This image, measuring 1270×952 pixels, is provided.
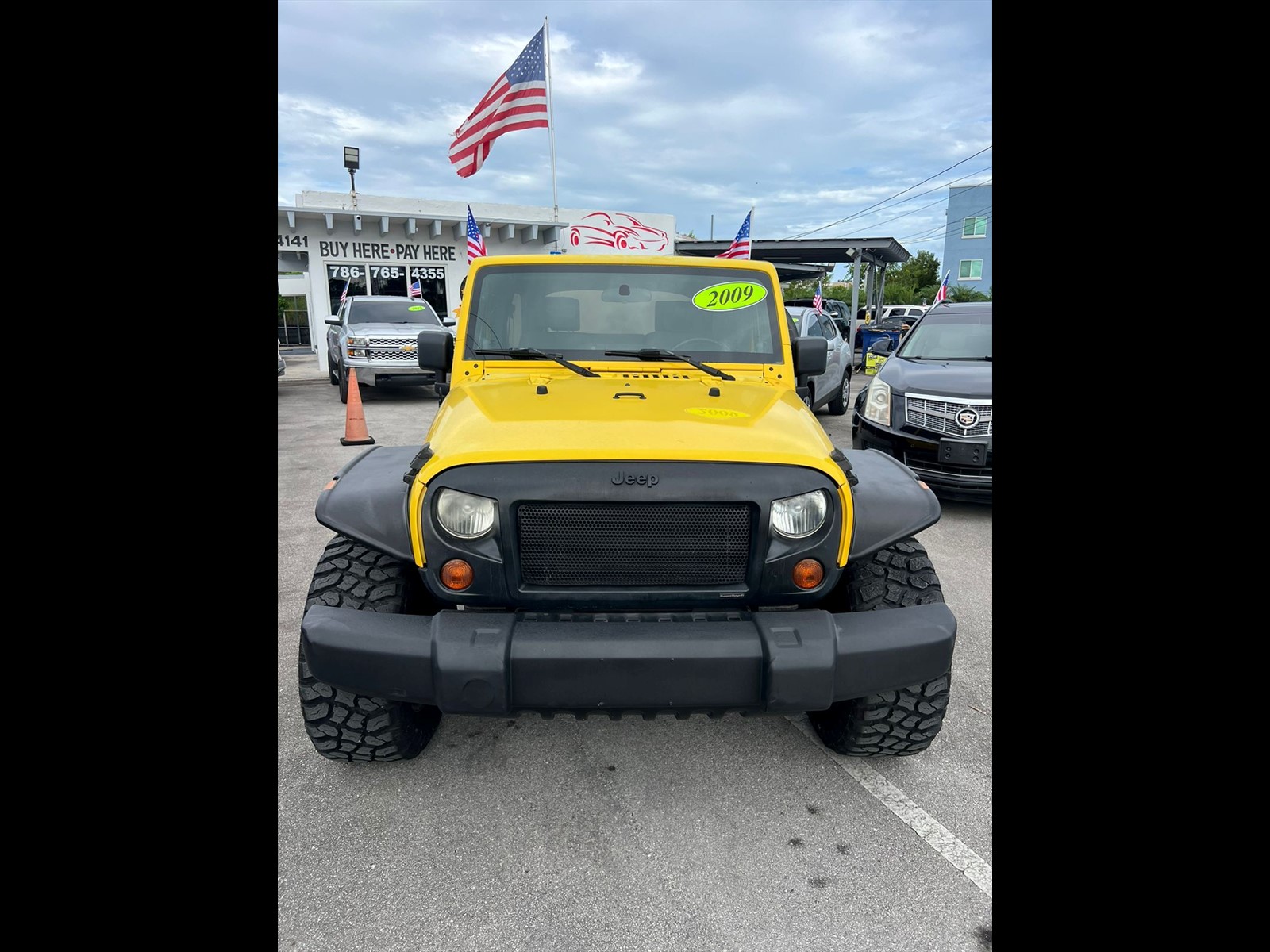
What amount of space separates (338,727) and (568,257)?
89.1 inches

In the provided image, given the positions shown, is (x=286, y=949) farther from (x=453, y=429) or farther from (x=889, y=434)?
(x=889, y=434)

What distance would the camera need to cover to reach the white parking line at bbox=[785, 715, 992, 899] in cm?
212

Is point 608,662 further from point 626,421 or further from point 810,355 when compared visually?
point 810,355

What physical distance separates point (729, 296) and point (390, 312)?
11.2m

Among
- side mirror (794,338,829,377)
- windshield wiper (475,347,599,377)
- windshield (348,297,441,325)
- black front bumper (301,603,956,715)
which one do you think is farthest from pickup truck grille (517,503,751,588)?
windshield (348,297,441,325)

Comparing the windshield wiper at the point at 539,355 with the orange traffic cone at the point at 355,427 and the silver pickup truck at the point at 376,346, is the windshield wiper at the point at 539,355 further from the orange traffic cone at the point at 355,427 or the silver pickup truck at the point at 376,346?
the silver pickup truck at the point at 376,346

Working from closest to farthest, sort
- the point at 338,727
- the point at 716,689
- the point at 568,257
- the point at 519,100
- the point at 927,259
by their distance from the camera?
1. the point at 716,689
2. the point at 338,727
3. the point at 568,257
4. the point at 519,100
5. the point at 927,259

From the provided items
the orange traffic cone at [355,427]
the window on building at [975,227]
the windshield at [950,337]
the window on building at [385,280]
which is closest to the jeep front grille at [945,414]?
the windshield at [950,337]

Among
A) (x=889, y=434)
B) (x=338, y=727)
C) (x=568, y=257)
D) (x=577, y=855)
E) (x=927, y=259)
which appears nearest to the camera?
(x=577, y=855)

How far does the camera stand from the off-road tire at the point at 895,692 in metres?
2.39

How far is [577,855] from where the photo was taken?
2158 millimetres

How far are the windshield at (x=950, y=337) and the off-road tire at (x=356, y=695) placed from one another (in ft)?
18.8

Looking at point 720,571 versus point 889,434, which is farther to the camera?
point 889,434

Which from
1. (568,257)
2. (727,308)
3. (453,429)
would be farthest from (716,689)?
(568,257)
